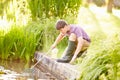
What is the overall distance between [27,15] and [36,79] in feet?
16.0

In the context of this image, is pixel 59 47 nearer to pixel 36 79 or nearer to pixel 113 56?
pixel 36 79

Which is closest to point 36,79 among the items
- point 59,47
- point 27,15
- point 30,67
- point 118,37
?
point 30,67

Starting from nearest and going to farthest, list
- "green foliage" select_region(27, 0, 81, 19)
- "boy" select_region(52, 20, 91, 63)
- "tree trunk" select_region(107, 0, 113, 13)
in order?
"boy" select_region(52, 20, 91, 63) → "green foliage" select_region(27, 0, 81, 19) → "tree trunk" select_region(107, 0, 113, 13)

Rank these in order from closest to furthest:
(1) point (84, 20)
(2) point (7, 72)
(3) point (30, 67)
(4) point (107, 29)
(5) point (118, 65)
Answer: (5) point (118, 65) → (2) point (7, 72) → (3) point (30, 67) → (4) point (107, 29) → (1) point (84, 20)

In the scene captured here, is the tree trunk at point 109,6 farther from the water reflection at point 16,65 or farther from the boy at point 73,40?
the boy at point 73,40

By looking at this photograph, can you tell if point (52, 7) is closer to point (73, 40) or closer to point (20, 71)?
point (20, 71)

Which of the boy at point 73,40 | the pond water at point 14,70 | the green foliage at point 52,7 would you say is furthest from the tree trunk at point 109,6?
the boy at point 73,40

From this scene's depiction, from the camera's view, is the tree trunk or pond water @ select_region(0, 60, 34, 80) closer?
pond water @ select_region(0, 60, 34, 80)

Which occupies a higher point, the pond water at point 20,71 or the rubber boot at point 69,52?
the rubber boot at point 69,52

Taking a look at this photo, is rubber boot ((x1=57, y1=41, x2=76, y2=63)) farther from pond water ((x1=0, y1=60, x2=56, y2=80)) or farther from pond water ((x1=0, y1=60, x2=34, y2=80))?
pond water ((x1=0, y1=60, x2=34, y2=80))

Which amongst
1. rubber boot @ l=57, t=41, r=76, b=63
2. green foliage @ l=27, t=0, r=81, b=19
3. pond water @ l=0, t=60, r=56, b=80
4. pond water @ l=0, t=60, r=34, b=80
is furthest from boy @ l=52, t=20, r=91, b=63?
green foliage @ l=27, t=0, r=81, b=19

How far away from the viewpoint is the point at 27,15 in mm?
14086

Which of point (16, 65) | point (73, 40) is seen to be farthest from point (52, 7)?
point (73, 40)

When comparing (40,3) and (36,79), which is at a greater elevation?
(40,3)
